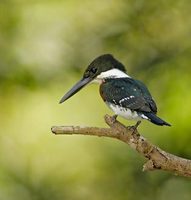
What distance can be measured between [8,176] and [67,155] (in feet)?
1.70

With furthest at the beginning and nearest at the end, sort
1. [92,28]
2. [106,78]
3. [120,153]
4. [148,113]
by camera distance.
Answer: [92,28]
[120,153]
[106,78]
[148,113]

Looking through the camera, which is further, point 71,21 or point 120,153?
Answer: point 71,21

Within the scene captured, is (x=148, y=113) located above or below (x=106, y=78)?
below

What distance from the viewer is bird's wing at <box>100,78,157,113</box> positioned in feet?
12.8

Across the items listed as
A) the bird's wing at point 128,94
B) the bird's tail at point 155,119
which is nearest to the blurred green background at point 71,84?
the bird's wing at point 128,94

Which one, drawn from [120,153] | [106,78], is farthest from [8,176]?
[106,78]

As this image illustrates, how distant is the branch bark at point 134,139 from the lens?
3842 mm

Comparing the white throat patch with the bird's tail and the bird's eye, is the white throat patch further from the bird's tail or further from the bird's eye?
the bird's tail

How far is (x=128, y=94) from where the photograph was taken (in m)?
3.98

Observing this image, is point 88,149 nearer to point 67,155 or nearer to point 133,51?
point 67,155

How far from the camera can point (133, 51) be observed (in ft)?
23.1

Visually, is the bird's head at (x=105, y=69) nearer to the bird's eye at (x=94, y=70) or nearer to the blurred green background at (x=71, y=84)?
the bird's eye at (x=94, y=70)

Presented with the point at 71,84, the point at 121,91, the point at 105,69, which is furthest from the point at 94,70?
the point at 71,84

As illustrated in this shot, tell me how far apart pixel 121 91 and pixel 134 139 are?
0.75 ft
